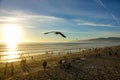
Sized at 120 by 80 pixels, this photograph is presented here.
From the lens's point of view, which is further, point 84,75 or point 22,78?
point 84,75

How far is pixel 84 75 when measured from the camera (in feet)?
66.0

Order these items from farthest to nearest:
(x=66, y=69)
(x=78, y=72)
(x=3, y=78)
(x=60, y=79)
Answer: (x=66, y=69)
(x=78, y=72)
(x=3, y=78)
(x=60, y=79)

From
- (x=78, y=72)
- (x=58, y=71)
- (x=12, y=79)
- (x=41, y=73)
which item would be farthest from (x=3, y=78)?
(x=78, y=72)

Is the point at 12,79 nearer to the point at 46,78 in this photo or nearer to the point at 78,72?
the point at 46,78

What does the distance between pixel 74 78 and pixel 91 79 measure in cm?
159

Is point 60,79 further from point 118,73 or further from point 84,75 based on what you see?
point 118,73

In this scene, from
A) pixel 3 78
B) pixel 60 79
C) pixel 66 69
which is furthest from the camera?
pixel 66 69

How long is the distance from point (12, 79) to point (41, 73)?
2983 mm

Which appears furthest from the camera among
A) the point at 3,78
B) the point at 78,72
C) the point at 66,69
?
the point at 66,69

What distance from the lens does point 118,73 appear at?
68.0 ft

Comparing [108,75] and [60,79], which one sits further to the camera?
[108,75]

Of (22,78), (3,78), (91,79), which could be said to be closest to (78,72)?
(91,79)

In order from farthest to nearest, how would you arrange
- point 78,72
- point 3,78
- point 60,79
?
1. point 78,72
2. point 3,78
3. point 60,79

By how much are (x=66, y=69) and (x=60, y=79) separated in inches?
171
